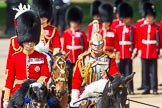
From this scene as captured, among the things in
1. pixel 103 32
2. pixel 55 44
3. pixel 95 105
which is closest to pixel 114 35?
pixel 103 32

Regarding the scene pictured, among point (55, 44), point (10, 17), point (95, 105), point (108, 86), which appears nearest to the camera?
point (108, 86)

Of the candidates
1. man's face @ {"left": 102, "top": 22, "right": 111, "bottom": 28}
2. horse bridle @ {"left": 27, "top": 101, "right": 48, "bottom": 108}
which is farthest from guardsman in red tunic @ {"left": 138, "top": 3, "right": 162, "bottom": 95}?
horse bridle @ {"left": 27, "top": 101, "right": 48, "bottom": 108}

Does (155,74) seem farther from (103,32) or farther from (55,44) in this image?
(55,44)

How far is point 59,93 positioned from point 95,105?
3.34 ft

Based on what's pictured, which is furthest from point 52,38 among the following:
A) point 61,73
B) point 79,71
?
point 79,71

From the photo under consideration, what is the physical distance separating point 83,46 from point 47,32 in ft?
12.1

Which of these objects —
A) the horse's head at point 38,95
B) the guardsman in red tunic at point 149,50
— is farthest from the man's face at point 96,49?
the guardsman in red tunic at point 149,50

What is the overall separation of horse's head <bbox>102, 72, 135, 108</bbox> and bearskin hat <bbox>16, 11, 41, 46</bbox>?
1.16 meters

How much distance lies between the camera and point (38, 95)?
26.2 feet

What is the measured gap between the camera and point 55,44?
11.9 metres

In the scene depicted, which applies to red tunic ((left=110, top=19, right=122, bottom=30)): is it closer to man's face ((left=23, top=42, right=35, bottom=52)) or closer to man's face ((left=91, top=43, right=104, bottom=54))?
man's face ((left=91, top=43, right=104, bottom=54))

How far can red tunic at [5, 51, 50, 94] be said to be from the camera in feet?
30.8

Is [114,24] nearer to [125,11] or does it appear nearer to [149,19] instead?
[125,11]

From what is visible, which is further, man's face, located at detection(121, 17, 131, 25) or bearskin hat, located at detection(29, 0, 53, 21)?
man's face, located at detection(121, 17, 131, 25)
